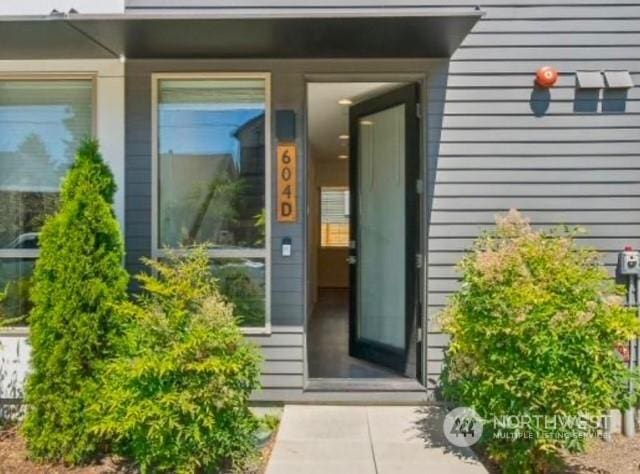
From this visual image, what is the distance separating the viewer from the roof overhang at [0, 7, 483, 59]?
3.46 m

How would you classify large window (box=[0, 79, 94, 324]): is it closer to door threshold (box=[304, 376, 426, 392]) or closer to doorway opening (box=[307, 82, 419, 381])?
doorway opening (box=[307, 82, 419, 381])

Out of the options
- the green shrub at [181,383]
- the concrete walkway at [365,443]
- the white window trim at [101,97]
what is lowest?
the concrete walkway at [365,443]

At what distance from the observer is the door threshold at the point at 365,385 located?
4.37 m

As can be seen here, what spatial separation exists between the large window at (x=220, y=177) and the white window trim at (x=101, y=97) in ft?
0.91

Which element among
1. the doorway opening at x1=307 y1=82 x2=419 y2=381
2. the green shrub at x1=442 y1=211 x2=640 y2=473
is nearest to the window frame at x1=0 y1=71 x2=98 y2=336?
the doorway opening at x1=307 y1=82 x2=419 y2=381

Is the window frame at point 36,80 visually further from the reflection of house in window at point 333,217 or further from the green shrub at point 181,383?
the reflection of house in window at point 333,217

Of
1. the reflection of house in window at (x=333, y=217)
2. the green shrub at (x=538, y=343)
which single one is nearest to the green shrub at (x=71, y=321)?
the green shrub at (x=538, y=343)

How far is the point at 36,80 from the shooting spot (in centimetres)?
443

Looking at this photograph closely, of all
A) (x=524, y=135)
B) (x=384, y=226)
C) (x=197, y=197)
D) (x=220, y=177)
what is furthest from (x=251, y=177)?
(x=524, y=135)

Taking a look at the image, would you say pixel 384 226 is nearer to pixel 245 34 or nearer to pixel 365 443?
pixel 365 443

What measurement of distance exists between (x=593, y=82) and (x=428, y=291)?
193cm

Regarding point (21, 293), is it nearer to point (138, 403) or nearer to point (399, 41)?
point (138, 403)

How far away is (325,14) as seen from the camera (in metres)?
3.43

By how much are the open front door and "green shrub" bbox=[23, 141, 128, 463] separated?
2239mm
